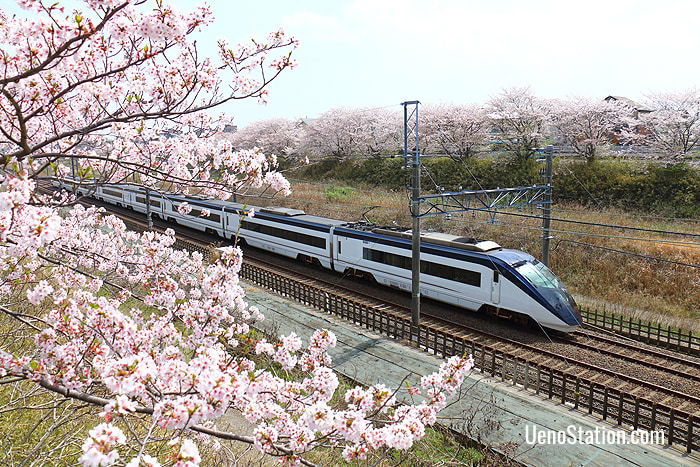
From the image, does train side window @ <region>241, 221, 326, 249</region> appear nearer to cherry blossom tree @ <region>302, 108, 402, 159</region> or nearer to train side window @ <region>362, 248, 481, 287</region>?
train side window @ <region>362, 248, 481, 287</region>

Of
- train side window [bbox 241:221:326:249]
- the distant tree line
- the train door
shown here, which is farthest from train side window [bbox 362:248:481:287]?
the distant tree line

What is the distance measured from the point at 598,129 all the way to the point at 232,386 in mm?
30306

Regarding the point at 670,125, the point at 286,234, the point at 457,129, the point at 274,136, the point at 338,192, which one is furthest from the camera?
the point at 274,136

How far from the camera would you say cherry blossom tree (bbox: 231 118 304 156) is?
51.4 meters

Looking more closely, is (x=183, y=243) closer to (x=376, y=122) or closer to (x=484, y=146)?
(x=484, y=146)

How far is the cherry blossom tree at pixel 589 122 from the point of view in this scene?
92.9ft

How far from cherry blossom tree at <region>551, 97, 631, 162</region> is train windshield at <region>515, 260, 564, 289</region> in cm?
1731

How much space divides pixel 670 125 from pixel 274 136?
1462 inches

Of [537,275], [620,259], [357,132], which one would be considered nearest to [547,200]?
[537,275]

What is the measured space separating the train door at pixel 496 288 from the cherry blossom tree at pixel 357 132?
2911cm

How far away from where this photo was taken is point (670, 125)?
25.8 m

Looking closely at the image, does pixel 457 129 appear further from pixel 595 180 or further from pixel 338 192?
pixel 595 180

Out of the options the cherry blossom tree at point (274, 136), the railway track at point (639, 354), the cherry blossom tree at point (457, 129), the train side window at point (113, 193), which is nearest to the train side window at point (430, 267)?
the railway track at point (639, 354)

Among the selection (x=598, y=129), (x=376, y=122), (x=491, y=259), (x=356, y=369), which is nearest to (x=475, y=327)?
(x=491, y=259)
